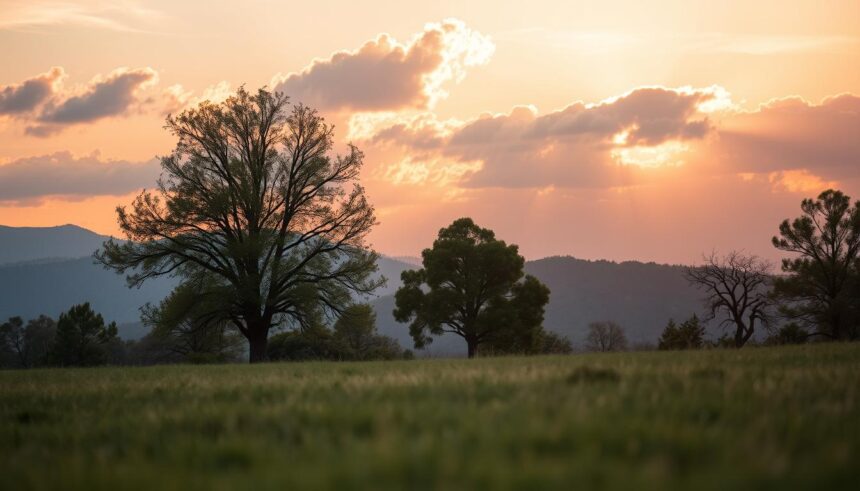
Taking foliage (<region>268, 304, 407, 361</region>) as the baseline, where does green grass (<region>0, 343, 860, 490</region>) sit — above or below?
above

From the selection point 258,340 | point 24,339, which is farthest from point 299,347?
point 24,339

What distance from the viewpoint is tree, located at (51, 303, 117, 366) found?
82062 mm

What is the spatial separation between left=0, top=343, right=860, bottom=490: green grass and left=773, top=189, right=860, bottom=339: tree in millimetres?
62944

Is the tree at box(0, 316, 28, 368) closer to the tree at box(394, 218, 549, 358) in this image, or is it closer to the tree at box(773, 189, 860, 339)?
the tree at box(394, 218, 549, 358)

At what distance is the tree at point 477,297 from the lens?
194 feet

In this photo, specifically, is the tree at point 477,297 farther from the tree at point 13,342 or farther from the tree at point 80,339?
the tree at point 13,342

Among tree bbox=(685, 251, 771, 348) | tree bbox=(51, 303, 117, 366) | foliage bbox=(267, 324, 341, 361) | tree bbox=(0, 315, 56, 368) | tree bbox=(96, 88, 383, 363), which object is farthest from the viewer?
tree bbox=(0, 315, 56, 368)

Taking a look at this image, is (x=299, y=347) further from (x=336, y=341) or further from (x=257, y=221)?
(x=257, y=221)

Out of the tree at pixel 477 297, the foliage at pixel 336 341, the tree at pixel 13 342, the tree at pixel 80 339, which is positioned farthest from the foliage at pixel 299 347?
the tree at pixel 13 342

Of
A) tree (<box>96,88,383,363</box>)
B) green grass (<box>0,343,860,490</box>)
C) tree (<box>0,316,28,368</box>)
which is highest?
tree (<box>96,88,383,363</box>)

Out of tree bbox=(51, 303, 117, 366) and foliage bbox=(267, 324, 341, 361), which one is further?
tree bbox=(51, 303, 117, 366)

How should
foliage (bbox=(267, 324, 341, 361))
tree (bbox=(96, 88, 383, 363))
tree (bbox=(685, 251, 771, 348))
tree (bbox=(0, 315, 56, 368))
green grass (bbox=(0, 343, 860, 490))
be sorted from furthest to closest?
tree (bbox=(0, 315, 56, 368)) → foliage (bbox=(267, 324, 341, 361)) → tree (bbox=(685, 251, 771, 348)) → tree (bbox=(96, 88, 383, 363)) → green grass (bbox=(0, 343, 860, 490))

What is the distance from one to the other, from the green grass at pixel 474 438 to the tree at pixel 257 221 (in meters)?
28.5

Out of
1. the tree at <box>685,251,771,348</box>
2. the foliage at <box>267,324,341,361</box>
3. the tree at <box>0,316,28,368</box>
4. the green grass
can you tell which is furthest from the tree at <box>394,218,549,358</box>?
the tree at <box>0,316,28,368</box>
